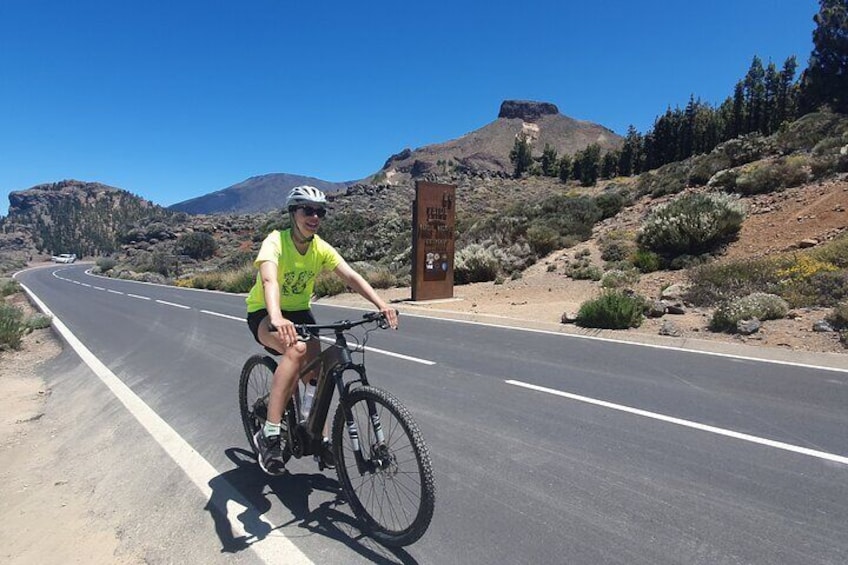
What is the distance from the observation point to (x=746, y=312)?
31.6 feet

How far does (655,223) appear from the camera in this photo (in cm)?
1689

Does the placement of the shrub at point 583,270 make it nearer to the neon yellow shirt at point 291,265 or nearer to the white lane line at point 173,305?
the white lane line at point 173,305

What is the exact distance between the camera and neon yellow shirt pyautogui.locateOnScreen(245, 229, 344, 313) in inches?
141

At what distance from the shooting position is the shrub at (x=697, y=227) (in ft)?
52.3

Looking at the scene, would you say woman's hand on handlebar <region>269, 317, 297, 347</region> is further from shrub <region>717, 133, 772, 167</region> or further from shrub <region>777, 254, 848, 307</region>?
shrub <region>717, 133, 772, 167</region>

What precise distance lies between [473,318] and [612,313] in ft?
11.7

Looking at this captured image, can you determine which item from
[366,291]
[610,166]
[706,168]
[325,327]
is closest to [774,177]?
[706,168]

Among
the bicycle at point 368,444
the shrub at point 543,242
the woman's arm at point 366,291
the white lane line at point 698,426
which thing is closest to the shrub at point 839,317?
the white lane line at point 698,426

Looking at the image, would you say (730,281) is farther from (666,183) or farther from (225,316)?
(666,183)

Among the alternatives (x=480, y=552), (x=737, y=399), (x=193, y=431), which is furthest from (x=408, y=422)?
(x=737, y=399)

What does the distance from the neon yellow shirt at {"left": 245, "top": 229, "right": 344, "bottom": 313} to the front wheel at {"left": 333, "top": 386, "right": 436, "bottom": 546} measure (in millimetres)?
971

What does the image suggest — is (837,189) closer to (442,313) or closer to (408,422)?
(442,313)

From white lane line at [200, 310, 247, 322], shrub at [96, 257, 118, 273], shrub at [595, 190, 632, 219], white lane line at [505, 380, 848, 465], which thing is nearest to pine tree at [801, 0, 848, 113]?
shrub at [595, 190, 632, 219]

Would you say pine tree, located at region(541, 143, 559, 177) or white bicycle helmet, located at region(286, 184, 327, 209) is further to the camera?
pine tree, located at region(541, 143, 559, 177)
